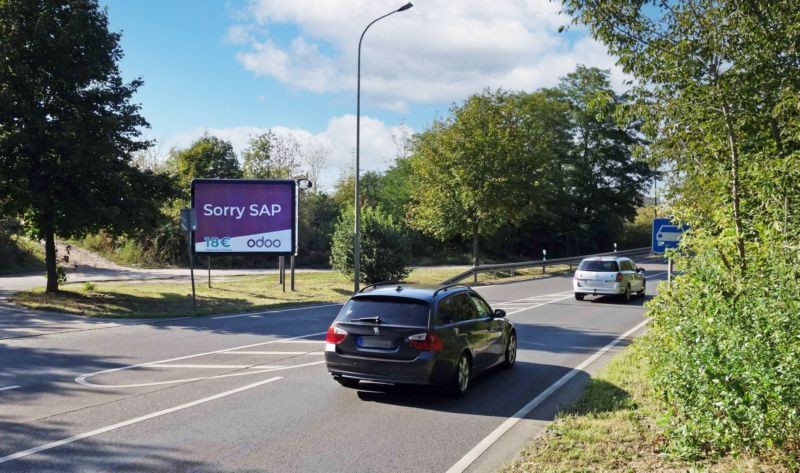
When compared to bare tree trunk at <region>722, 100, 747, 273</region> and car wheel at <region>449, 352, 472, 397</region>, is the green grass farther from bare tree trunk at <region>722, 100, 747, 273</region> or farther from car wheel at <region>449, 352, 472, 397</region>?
bare tree trunk at <region>722, 100, 747, 273</region>

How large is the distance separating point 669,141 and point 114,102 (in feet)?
57.8

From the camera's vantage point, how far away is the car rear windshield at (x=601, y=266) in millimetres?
23616

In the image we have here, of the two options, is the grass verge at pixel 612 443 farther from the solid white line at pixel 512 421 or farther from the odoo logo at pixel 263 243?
the odoo logo at pixel 263 243

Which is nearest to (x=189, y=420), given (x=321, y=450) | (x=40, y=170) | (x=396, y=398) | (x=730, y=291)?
(x=321, y=450)

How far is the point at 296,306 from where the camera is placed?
Answer: 22281 mm

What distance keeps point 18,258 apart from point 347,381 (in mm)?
32305

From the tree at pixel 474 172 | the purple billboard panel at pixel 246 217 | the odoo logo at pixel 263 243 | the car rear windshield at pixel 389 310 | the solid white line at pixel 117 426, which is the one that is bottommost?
the solid white line at pixel 117 426

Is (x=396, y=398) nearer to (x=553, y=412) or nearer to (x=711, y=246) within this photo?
(x=553, y=412)

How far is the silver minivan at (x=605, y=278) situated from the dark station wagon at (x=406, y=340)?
15.0 m

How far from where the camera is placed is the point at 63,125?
1931cm

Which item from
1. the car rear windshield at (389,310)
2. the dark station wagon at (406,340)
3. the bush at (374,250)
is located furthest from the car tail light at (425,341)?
the bush at (374,250)

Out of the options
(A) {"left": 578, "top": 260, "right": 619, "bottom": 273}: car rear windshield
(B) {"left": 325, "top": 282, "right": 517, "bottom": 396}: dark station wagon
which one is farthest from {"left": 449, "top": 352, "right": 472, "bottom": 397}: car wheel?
(A) {"left": 578, "top": 260, "right": 619, "bottom": 273}: car rear windshield

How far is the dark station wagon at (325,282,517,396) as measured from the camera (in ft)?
27.5

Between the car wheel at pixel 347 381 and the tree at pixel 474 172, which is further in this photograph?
the tree at pixel 474 172
